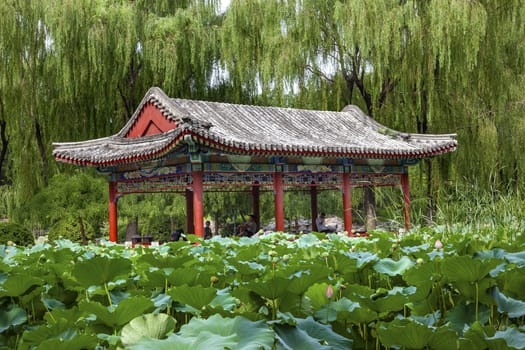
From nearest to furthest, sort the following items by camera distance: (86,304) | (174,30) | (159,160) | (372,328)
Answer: (86,304), (372,328), (159,160), (174,30)

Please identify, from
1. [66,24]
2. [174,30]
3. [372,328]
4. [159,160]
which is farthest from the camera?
[174,30]

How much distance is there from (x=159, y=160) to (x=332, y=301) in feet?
33.4

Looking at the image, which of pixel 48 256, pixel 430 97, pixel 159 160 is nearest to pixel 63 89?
pixel 159 160

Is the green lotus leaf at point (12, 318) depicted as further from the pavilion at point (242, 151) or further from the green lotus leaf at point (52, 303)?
the pavilion at point (242, 151)

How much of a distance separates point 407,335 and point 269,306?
48cm

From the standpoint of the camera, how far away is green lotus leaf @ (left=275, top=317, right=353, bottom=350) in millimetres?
1389

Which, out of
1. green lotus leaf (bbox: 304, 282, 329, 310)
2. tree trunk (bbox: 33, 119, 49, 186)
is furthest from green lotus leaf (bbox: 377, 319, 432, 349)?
tree trunk (bbox: 33, 119, 49, 186)

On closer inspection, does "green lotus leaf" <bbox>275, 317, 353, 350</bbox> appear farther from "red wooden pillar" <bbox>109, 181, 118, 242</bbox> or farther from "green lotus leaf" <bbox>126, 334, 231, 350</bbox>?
"red wooden pillar" <bbox>109, 181, 118, 242</bbox>

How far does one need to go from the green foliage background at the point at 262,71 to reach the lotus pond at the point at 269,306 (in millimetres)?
11140

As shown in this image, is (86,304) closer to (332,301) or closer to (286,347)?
(286,347)

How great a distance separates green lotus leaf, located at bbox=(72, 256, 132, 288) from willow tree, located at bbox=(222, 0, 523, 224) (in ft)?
40.8

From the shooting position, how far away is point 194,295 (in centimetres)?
155

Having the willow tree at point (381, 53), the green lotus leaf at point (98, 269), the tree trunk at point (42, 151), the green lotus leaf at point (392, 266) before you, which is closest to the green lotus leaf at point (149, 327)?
the green lotus leaf at point (98, 269)

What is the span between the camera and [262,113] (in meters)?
13.4
